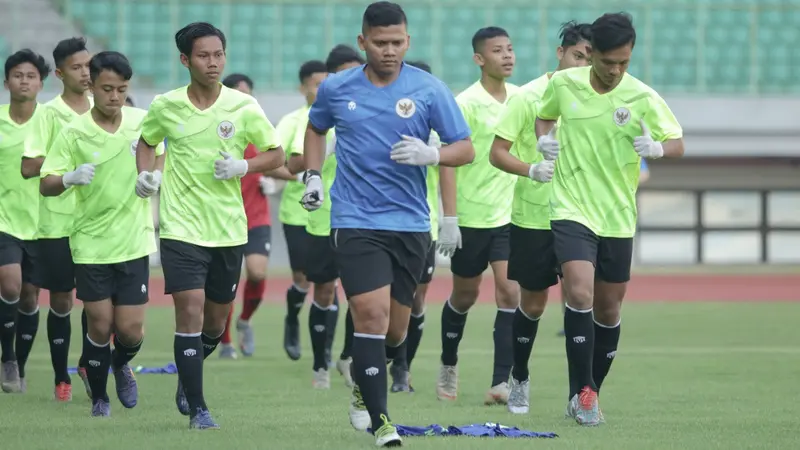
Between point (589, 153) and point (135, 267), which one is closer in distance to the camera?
point (589, 153)

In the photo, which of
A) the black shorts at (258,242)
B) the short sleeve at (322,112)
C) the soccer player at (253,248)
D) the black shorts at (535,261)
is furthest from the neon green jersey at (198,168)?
the black shorts at (258,242)

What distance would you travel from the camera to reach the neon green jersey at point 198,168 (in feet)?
26.8

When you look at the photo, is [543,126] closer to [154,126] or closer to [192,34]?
[192,34]

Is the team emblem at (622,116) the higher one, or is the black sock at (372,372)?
the team emblem at (622,116)

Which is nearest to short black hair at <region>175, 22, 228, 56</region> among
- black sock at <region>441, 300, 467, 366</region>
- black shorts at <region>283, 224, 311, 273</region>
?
black sock at <region>441, 300, 467, 366</region>

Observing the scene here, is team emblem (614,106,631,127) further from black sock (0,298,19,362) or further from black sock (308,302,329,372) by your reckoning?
black sock (0,298,19,362)

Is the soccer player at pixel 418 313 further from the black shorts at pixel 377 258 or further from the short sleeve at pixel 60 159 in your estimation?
the black shorts at pixel 377 258

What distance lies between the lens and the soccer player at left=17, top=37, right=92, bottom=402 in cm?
1002

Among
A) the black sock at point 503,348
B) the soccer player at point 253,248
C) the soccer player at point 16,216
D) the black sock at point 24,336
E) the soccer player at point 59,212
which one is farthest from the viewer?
the soccer player at point 253,248

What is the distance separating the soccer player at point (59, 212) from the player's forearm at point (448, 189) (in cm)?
246

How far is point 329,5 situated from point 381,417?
2286 centimetres

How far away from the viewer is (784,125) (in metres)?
29.6

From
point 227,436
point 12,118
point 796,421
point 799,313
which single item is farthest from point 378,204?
point 799,313

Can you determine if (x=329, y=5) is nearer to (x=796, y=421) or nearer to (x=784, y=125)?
(x=784, y=125)
